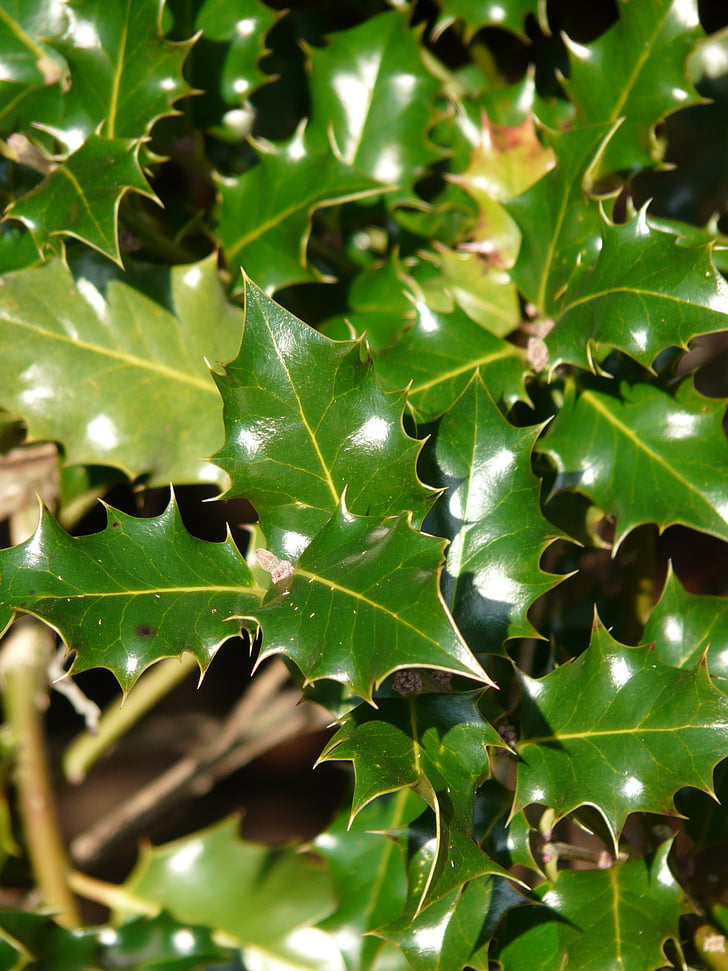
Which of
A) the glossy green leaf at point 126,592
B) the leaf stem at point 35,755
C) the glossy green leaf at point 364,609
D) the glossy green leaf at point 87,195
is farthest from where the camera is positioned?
the leaf stem at point 35,755

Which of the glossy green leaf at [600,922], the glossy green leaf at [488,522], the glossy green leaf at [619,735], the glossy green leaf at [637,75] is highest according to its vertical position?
the glossy green leaf at [637,75]

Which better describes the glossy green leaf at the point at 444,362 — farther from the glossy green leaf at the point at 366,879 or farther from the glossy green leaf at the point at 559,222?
the glossy green leaf at the point at 366,879

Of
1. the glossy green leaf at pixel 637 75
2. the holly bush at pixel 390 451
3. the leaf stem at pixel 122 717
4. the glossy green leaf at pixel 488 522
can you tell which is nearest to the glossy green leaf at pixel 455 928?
the holly bush at pixel 390 451

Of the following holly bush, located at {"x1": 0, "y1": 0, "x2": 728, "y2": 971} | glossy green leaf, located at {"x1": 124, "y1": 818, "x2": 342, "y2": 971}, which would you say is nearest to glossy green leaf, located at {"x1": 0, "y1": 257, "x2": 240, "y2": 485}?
holly bush, located at {"x1": 0, "y1": 0, "x2": 728, "y2": 971}

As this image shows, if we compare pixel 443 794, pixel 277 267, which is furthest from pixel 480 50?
pixel 443 794

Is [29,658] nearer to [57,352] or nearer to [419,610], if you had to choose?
[57,352]

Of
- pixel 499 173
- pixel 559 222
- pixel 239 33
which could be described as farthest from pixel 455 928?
pixel 239 33

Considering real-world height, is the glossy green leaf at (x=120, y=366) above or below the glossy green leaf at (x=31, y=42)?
below
